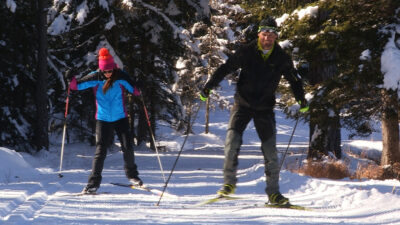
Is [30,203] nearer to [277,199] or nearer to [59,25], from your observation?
[277,199]

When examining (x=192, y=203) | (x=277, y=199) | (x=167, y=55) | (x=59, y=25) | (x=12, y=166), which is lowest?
(x=12, y=166)

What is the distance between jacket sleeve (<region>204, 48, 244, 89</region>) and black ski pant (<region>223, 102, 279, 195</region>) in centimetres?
40

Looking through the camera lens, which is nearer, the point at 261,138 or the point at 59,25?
the point at 261,138

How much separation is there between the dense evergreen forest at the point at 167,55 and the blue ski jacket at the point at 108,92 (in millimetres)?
369

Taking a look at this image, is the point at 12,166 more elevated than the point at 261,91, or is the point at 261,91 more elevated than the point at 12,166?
the point at 261,91

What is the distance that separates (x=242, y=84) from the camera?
570cm

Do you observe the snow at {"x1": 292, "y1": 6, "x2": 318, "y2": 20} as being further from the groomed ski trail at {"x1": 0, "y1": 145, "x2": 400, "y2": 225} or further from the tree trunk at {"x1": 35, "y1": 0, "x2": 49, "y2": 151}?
the tree trunk at {"x1": 35, "y1": 0, "x2": 49, "y2": 151}

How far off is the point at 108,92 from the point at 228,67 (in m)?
2.15

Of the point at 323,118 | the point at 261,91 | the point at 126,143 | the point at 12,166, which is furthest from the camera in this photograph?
the point at 323,118

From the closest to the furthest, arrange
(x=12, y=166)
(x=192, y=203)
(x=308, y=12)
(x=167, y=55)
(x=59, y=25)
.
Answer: (x=192, y=203)
(x=12, y=166)
(x=308, y=12)
(x=59, y=25)
(x=167, y=55)

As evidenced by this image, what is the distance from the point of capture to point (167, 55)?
2069 centimetres

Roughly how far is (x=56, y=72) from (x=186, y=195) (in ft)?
37.6

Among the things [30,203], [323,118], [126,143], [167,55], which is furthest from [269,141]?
[167,55]

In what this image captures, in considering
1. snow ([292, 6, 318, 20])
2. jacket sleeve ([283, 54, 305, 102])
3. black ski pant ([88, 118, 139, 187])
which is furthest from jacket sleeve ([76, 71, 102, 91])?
snow ([292, 6, 318, 20])
